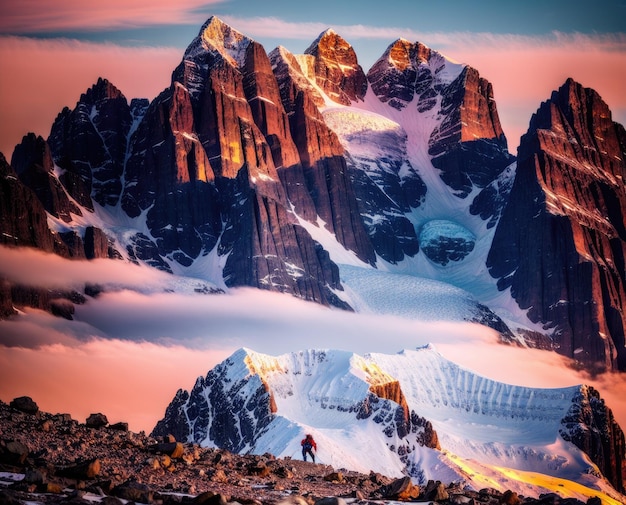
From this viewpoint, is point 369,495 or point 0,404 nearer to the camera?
point 369,495

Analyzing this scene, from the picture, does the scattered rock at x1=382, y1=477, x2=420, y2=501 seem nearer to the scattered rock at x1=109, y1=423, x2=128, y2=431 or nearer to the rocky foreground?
the rocky foreground

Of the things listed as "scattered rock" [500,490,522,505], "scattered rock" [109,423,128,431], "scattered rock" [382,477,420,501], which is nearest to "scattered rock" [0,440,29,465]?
"scattered rock" [109,423,128,431]

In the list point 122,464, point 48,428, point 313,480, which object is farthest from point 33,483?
point 313,480

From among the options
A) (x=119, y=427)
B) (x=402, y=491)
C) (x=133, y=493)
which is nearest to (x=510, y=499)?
(x=402, y=491)

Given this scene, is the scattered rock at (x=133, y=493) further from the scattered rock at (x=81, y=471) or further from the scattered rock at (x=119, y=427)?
the scattered rock at (x=119, y=427)

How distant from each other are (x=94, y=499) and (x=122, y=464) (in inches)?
431

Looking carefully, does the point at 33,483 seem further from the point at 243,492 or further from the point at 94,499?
the point at 243,492

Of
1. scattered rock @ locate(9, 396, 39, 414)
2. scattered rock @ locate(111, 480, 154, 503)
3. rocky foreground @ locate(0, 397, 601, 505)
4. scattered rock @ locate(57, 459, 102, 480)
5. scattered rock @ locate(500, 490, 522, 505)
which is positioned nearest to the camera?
scattered rock @ locate(111, 480, 154, 503)

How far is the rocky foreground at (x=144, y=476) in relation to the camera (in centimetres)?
5366

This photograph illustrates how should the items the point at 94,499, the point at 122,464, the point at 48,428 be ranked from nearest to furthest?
the point at 94,499
the point at 122,464
the point at 48,428

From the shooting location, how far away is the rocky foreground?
5366 cm

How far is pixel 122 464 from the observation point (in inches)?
2491

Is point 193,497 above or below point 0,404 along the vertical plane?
below

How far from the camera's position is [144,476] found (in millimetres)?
61656
